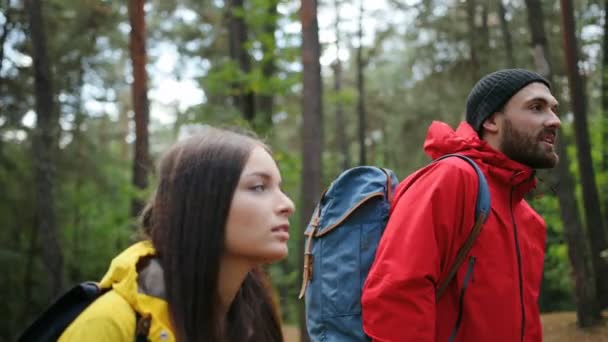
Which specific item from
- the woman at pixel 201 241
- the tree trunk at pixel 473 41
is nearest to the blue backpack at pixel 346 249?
the woman at pixel 201 241

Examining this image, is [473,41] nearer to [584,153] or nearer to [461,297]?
[584,153]

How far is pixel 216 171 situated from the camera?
6.66 feet

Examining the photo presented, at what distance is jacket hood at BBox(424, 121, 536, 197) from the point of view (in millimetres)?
3318

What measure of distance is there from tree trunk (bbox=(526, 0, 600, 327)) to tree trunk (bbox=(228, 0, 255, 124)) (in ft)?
19.4

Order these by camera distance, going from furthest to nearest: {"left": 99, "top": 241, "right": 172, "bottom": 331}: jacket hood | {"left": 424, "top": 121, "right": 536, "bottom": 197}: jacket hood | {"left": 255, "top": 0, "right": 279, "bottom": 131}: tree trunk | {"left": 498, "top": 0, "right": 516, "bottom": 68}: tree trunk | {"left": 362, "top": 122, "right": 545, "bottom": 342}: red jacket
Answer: {"left": 498, "top": 0, "right": 516, "bottom": 68}: tree trunk → {"left": 255, "top": 0, "right": 279, "bottom": 131}: tree trunk → {"left": 424, "top": 121, "right": 536, "bottom": 197}: jacket hood → {"left": 362, "top": 122, "right": 545, "bottom": 342}: red jacket → {"left": 99, "top": 241, "right": 172, "bottom": 331}: jacket hood

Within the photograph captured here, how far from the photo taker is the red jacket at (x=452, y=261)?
9.19 ft

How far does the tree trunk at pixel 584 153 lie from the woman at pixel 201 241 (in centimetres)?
993

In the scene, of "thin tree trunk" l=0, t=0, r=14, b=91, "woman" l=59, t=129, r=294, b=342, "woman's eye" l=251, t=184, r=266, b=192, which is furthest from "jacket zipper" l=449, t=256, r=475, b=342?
"thin tree trunk" l=0, t=0, r=14, b=91

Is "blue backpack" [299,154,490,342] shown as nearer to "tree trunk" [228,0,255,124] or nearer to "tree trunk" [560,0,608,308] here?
"tree trunk" [560,0,608,308]

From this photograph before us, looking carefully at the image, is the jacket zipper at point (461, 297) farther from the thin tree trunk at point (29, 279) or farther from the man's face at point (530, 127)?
the thin tree trunk at point (29, 279)

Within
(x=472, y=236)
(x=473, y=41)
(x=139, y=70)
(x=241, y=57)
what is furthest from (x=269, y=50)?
(x=472, y=236)

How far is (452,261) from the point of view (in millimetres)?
2977

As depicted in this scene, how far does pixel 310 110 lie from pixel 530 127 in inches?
285

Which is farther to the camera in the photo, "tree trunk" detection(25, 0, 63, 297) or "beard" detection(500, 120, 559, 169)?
"tree trunk" detection(25, 0, 63, 297)
